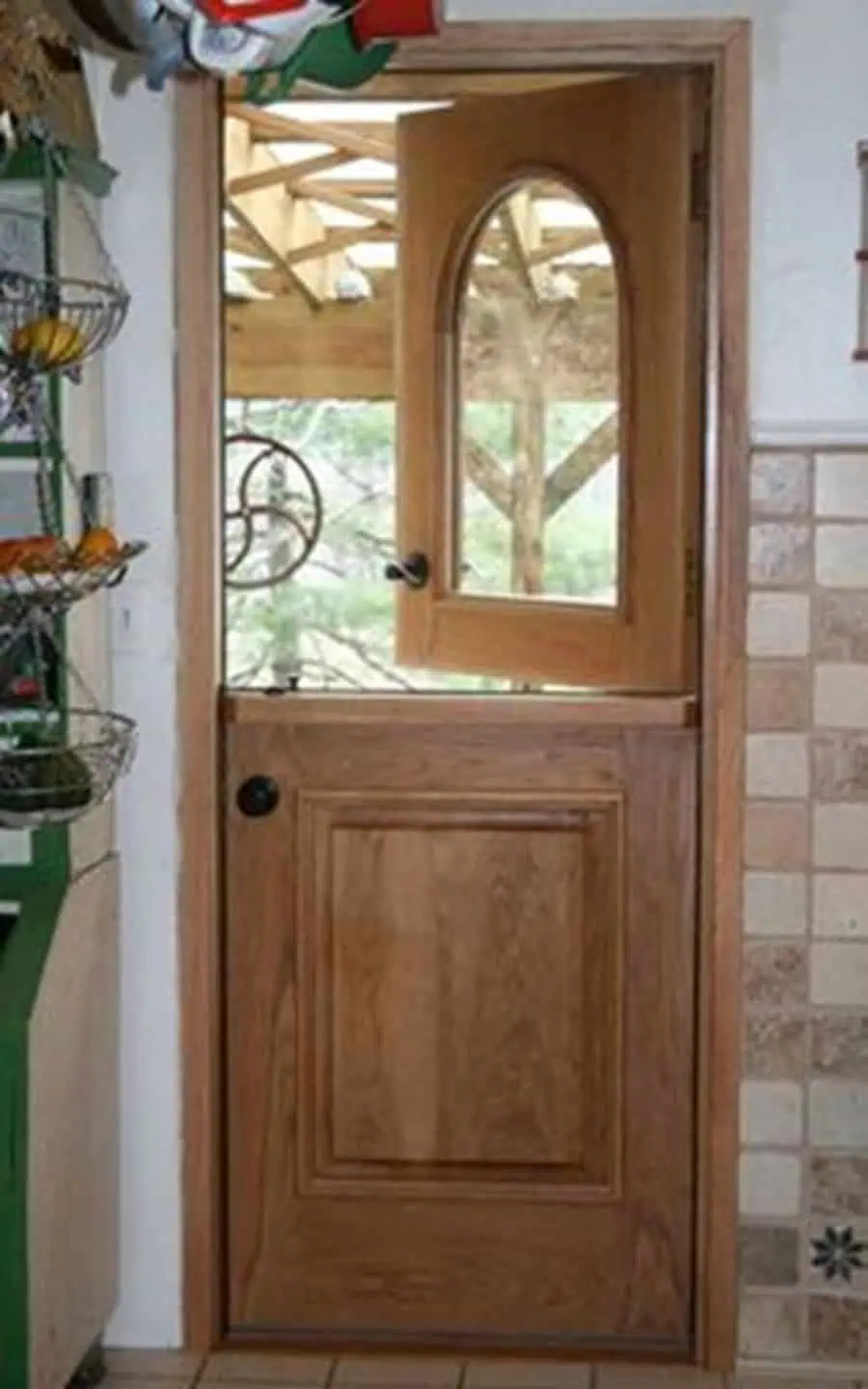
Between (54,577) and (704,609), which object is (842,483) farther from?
(54,577)

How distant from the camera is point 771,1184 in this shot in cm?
332

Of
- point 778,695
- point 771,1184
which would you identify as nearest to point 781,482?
point 778,695

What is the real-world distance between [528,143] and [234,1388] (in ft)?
6.41

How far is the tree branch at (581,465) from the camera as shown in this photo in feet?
11.3

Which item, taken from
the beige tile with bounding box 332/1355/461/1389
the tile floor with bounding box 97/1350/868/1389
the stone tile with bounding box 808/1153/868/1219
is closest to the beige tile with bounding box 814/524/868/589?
the stone tile with bounding box 808/1153/868/1219

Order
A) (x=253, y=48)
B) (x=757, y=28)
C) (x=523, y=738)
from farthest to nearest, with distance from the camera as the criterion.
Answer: (x=523, y=738), (x=757, y=28), (x=253, y=48)

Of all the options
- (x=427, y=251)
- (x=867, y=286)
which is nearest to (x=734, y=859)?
(x=867, y=286)

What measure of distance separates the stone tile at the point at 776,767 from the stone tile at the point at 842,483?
35cm

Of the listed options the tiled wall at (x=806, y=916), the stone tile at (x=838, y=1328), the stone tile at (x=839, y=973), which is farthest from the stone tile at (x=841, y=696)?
the stone tile at (x=838, y=1328)

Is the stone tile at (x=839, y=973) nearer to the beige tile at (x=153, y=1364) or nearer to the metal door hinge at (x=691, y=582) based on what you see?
the metal door hinge at (x=691, y=582)

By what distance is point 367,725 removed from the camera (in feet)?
11.2

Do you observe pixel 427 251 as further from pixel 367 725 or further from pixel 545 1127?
pixel 545 1127

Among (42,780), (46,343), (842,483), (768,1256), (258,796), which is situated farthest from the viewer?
(258,796)

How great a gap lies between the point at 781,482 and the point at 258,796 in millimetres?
934
